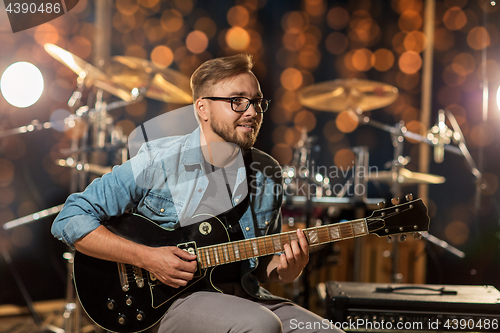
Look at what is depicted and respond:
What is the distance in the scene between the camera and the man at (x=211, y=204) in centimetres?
142

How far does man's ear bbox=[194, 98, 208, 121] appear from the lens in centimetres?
179

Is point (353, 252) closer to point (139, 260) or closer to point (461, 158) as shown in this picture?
point (461, 158)

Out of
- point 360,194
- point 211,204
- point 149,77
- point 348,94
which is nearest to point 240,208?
point 211,204

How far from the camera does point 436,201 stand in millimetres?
4316

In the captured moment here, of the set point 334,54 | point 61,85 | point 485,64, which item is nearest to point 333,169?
point 334,54

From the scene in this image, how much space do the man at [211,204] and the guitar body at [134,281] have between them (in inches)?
1.5

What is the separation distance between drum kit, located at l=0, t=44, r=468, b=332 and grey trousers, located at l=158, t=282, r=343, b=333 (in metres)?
1.45

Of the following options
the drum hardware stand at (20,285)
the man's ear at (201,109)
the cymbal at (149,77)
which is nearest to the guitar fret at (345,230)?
the man's ear at (201,109)

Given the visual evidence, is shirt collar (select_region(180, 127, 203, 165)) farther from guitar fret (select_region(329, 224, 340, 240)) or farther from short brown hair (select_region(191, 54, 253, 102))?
guitar fret (select_region(329, 224, 340, 240))

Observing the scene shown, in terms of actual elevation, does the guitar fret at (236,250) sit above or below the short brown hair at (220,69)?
below

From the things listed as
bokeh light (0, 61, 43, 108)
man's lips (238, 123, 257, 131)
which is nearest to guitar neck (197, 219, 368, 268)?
man's lips (238, 123, 257, 131)

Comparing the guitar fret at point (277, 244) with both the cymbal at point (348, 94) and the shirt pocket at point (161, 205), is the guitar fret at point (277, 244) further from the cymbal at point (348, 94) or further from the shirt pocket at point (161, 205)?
the cymbal at point (348, 94)

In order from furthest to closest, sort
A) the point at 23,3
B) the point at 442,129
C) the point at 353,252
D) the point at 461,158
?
the point at 461,158 → the point at 353,252 → the point at 442,129 → the point at 23,3

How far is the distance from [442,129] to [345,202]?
945 millimetres
